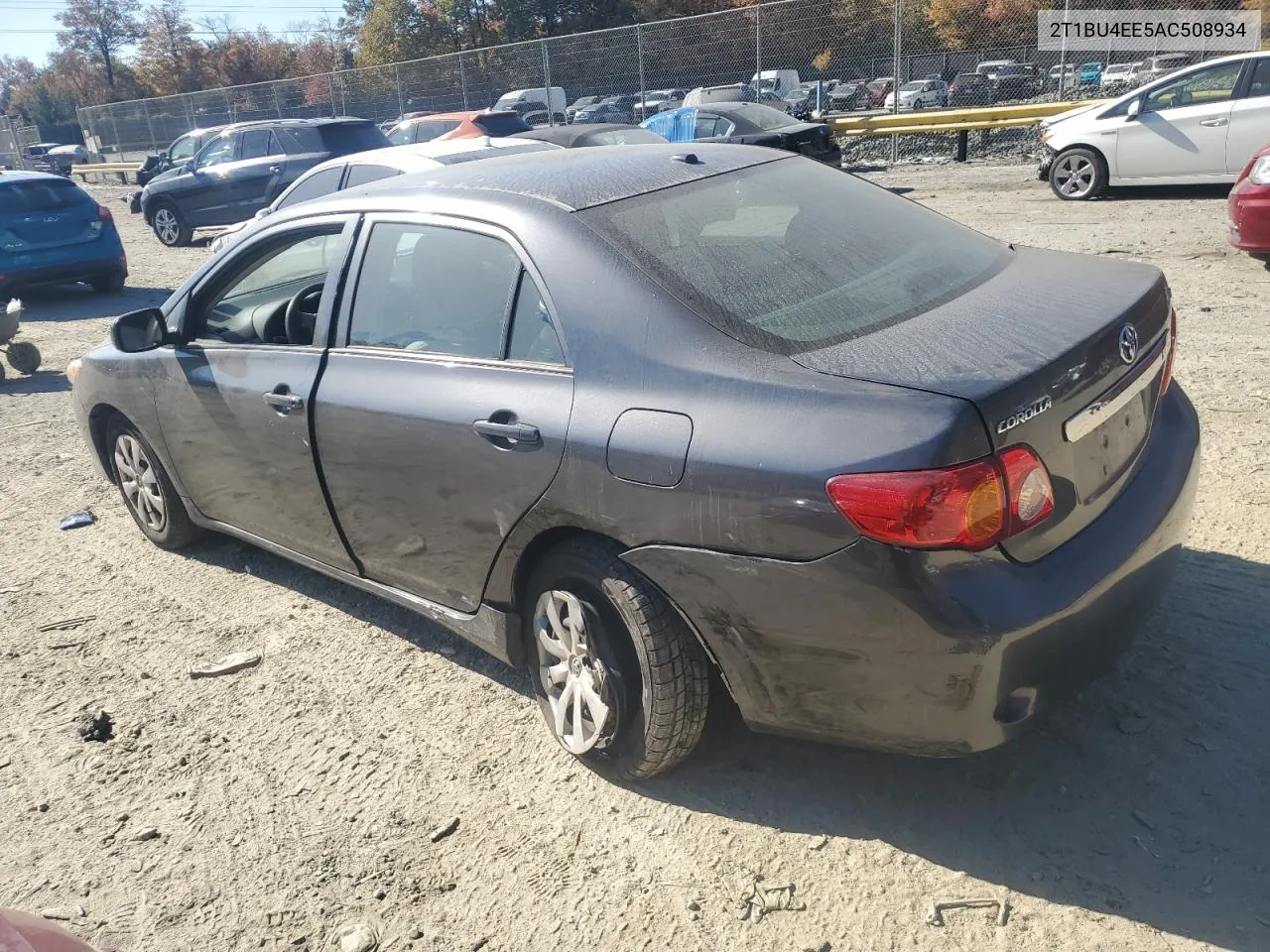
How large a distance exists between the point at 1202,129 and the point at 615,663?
11255 mm

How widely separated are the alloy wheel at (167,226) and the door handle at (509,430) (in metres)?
15.9

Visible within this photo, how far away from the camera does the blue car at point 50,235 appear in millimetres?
12078

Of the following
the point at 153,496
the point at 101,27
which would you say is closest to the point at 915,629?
the point at 153,496

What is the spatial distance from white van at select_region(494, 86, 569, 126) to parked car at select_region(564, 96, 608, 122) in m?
0.12

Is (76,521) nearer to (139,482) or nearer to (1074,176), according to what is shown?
(139,482)

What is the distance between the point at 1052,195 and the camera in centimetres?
1334

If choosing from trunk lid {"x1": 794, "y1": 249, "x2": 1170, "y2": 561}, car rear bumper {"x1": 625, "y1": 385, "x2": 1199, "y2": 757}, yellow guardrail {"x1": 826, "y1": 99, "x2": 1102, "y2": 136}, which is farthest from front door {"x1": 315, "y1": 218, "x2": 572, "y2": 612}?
yellow guardrail {"x1": 826, "y1": 99, "x2": 1102, "y2": 136}

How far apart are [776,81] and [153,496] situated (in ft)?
63.3

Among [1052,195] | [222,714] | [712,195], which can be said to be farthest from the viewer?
[1052,195]

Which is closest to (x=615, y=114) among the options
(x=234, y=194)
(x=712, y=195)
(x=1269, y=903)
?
(x=234, y=194)

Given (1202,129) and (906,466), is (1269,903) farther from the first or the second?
(1202,129)

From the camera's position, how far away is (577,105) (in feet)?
79.8

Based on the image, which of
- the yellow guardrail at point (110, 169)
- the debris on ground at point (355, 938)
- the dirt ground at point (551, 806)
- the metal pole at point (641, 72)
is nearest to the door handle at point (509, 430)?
the dirt ground at point (551, 806)

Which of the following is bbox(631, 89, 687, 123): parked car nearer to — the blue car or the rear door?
the blue car
